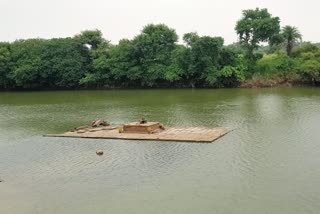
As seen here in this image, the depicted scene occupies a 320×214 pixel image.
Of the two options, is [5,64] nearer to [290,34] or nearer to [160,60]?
[160,60]

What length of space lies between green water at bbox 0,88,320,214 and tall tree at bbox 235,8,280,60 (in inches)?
1159

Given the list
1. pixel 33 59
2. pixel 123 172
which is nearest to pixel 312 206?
pixel 123 172

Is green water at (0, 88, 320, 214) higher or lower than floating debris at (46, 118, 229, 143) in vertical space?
lower

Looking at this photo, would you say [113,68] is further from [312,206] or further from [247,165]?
[312,206]

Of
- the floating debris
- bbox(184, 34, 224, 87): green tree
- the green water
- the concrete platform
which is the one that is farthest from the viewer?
bbox(184, 34, 224, 87): green tree

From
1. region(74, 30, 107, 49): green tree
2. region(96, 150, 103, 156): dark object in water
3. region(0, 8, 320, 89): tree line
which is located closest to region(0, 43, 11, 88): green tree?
region(0, 8, 320, 89): tree line

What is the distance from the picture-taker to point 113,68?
200 feet

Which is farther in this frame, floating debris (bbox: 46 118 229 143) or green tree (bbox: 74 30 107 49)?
green tree (bbox: 74 30 107 49)

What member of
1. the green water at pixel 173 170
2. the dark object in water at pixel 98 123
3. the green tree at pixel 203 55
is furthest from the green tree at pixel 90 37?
the dark object in water at pixel 98 123

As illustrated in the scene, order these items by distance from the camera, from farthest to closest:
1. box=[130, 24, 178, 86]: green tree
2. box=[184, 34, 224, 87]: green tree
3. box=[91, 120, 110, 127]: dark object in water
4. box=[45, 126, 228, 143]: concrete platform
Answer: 1. box=[130, 24, 178, 86]: green tree
2. box=[184, 34, 224, 87]: green tree
3. box=[91, 120, 110, 127]: dark object in water
4. box=[45, 126, 228, 143]: concrete platform

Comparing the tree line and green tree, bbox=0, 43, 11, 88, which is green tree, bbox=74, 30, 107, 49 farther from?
green tree, bbox=0, 43, 11, 88

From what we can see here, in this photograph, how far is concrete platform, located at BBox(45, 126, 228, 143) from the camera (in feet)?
72.3

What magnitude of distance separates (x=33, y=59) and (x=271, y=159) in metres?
52.2

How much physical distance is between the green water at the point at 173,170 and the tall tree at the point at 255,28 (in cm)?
2944
